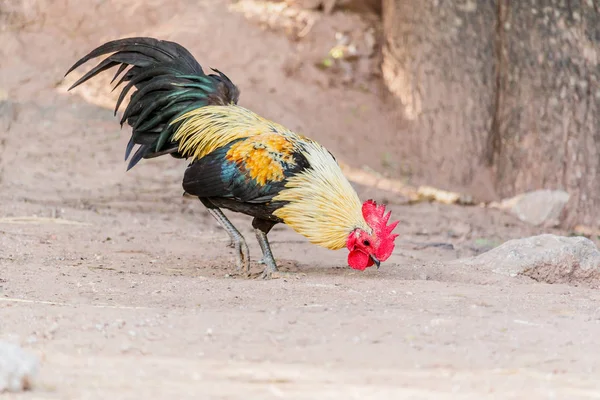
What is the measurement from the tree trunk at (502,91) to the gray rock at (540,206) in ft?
0.30

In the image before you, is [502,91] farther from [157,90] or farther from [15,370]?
[15,370]

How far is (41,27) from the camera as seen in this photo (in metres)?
11.8

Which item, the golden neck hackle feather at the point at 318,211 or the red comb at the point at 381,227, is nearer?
the red comb at the point at 381,227

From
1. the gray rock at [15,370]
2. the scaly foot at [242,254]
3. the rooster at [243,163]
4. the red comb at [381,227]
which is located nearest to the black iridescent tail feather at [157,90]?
the rooster at [243,163]

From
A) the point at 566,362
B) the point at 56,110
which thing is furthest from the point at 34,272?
the point at 56,110

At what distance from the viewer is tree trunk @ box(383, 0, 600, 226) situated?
10.5m

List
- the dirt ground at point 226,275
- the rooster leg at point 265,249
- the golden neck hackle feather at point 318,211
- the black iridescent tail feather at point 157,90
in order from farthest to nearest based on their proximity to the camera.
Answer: the black iridescent tail feather at point 157,90, the rooster leg at point 265,249, the golden neck hackle feather at point 318,211, the dirt ground at point 226,275

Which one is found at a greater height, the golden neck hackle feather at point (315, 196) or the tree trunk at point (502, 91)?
the tree trunk at point (502, 91)

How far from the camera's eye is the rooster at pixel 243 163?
6.49 m

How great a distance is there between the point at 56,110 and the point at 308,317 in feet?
22.9

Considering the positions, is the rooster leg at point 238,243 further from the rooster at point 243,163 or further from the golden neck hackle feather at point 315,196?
the golden neck hackle feather at point 315,196

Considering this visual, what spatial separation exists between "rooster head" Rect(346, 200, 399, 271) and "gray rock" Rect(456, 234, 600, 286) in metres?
1.19

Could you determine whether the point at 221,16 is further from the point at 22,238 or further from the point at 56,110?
the point at 22,238

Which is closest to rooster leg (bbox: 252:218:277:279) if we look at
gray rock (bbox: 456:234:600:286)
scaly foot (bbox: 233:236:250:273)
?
scaly foot (bbox: 233:236:250:273)
